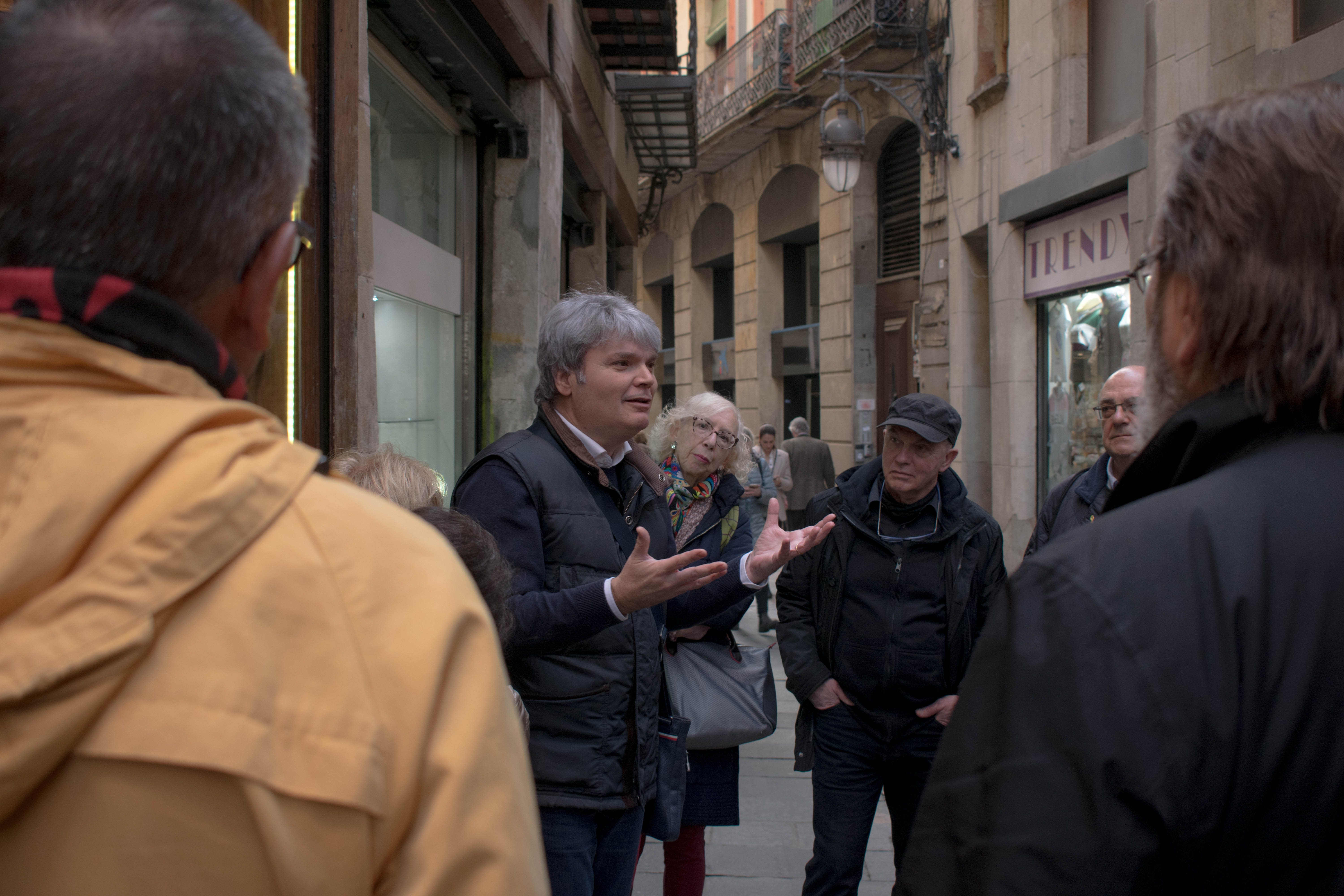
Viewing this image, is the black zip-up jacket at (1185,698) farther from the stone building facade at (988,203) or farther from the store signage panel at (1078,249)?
the store signage panel at (1078,249)

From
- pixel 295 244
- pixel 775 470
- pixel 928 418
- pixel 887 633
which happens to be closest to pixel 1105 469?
pixel 928 418

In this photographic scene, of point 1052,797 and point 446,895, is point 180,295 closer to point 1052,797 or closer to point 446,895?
point 446,895

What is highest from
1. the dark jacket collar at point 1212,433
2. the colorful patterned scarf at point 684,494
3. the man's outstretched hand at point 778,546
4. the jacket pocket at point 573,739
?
the dark jacket collar at point 1212,433

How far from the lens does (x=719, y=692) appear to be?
330 cm

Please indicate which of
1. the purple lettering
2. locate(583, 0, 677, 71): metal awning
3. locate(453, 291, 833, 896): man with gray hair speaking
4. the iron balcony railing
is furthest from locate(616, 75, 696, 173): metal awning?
locate(453, 291, 833, 896): man with gray hair speaking

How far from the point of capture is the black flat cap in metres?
3.35

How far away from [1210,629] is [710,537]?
257 centimetres

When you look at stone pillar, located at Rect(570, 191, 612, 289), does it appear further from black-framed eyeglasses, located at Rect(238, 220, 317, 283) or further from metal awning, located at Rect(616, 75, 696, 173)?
black-framed eyeglasses, located at Rect(238, 220, 317, 283)

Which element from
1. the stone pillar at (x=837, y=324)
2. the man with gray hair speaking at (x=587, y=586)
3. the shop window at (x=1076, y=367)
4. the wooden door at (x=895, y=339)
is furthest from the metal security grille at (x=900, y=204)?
the man with gray hair speaking at (x=587, y=586)

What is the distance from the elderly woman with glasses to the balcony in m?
11.0

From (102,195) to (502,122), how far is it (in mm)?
6569

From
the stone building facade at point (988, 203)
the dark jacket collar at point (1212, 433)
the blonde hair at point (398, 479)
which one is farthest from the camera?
the stone building facade at point (988, 203)

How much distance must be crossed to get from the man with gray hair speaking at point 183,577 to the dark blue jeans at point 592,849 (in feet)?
5.40

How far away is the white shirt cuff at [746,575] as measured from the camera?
3.04 m
